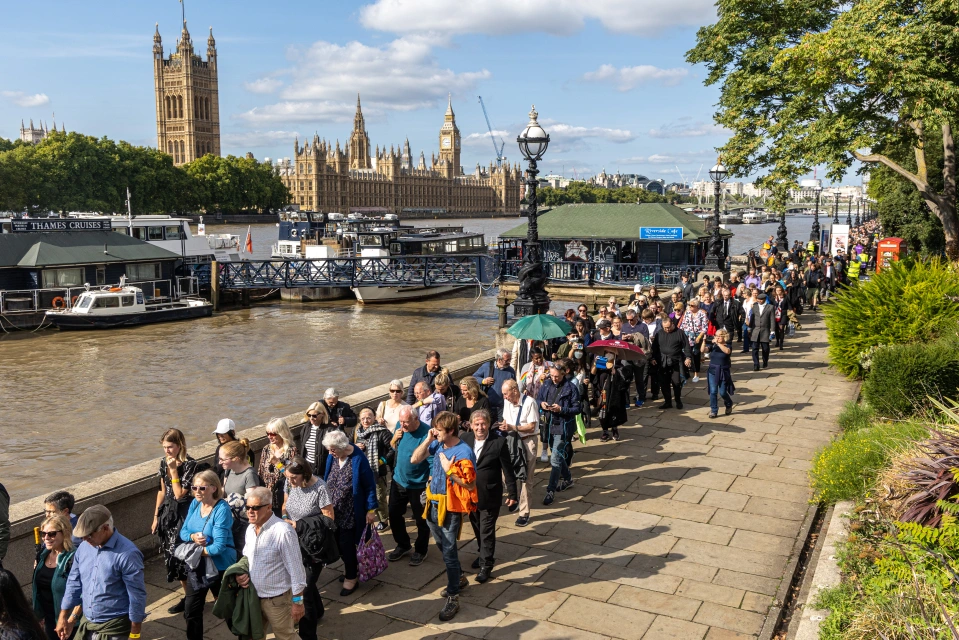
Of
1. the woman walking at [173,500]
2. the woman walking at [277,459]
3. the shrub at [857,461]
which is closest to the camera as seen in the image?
the woman walking at [173,500]

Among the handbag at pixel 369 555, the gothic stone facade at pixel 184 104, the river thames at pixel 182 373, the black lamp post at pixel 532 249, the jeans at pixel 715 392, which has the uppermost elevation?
the gothic stone facade at pixel 184 104

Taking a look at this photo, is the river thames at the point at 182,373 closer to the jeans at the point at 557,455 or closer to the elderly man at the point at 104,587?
the jeans at the point at 557,455

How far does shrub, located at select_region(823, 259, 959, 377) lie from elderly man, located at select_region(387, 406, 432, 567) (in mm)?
10028

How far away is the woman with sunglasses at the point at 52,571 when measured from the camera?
544 centimetres

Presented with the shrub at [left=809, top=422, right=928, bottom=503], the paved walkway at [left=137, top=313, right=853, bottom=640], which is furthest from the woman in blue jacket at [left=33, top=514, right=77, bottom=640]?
the shrub at [left=809, top=422, right=928, bottom=503]

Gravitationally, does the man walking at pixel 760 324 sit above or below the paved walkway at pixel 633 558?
above

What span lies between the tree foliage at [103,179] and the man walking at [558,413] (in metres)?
92.3

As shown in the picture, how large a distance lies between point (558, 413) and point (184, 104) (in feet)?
609

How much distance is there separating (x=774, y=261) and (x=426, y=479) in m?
25.4

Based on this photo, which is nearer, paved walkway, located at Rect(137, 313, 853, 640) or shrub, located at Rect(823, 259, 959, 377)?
paved walkway, located at Rect(137, 313, 853, 640)

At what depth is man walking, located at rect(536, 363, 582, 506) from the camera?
9.04m

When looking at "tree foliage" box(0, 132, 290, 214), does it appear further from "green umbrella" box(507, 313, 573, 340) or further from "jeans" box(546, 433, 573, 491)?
"jeans" box(546, 433, 573, 491)

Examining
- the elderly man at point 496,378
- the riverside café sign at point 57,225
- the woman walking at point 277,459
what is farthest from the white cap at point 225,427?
the riverside café sign at point 57,225

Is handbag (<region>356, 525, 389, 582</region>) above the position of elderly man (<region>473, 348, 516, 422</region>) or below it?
below
